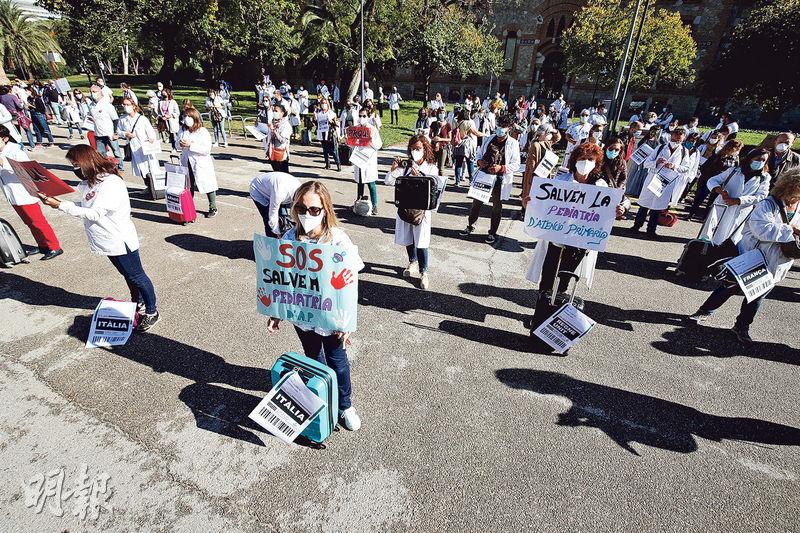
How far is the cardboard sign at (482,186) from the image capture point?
7.29 metres

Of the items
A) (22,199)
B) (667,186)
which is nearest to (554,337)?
(667,186)

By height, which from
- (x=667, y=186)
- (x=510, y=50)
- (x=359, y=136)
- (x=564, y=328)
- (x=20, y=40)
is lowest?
(x=564, y=328)

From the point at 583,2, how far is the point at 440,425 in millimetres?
48040

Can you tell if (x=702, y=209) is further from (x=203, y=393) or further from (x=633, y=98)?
(x=633, y=98)

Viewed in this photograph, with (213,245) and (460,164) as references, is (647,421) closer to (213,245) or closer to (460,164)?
(213,245)

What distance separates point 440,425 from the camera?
371 centimetres

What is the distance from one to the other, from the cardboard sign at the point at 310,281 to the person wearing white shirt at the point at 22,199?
5234mm

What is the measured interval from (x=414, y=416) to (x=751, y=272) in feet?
13.7

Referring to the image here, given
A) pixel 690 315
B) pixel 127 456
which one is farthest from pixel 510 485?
pixel 690 315

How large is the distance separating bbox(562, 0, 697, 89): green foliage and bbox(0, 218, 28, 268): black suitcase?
89.6 ft

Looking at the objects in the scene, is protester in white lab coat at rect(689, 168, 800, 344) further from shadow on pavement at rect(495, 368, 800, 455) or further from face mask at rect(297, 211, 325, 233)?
face mask at rect(297, 211, 325, 233)

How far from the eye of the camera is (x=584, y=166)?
4.43m

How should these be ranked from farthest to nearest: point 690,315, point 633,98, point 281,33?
1. point 633,98
2. point 281,33
3. point 690,315

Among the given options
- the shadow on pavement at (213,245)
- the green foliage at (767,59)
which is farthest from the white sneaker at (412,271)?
the green foliage at (767,59)
